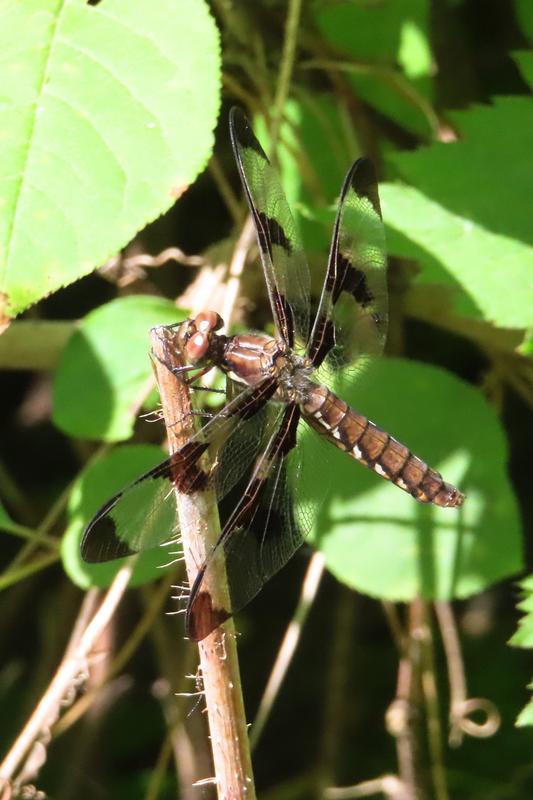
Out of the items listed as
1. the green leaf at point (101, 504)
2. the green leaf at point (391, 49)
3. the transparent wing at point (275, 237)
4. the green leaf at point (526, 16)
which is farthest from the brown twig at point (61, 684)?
the green leaf at point (526, 16)

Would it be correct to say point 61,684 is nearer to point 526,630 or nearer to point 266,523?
point 266,523

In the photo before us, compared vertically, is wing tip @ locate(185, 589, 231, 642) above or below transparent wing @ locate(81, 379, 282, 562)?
below

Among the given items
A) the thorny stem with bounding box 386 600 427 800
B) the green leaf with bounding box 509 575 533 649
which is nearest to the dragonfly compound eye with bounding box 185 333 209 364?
the green leaf with bounding box 509 575 533 649

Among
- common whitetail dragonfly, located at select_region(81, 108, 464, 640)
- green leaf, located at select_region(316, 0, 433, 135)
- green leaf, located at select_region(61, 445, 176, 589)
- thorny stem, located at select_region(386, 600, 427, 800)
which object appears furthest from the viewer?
green leaf, located at select_region(316, 0, 433, 135)

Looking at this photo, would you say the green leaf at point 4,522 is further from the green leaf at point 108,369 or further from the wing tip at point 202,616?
the wing tip at point 202,616

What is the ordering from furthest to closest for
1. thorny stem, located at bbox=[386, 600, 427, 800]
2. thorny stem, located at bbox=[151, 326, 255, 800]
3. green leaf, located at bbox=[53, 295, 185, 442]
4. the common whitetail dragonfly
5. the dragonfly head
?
thorny stem, located at bbox=[386, 600, 427, 800] < green leaf, located at bbox=[53, 295, 185, 442] < the dragonfly head < the common whitetail dragonfly < thorny stem, located at bbox=[151, 326, 255, 800]

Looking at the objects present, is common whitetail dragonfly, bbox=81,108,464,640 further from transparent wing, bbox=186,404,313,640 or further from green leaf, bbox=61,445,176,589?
green leaf, bbox=61,445,176,589

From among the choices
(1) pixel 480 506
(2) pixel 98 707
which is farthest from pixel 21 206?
(2) pixel 98 707

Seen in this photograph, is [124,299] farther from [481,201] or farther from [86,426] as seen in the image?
[481,201]
